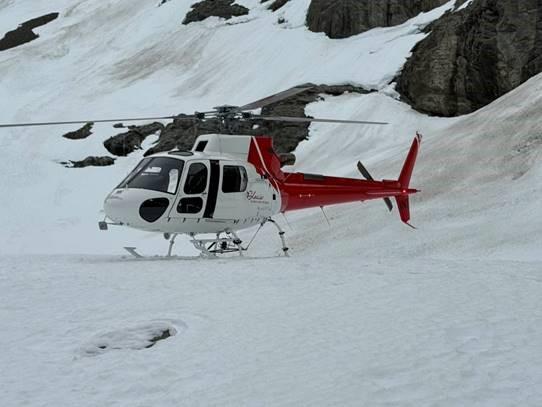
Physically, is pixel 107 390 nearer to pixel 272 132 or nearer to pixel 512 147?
pixel 512 147

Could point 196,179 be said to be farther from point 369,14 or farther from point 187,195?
point 369,14

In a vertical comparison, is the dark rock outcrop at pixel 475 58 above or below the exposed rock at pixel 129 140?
above

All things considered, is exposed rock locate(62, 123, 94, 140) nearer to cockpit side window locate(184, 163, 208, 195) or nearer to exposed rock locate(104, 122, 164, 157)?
exposed rock locate(104, 122, 164, 157)

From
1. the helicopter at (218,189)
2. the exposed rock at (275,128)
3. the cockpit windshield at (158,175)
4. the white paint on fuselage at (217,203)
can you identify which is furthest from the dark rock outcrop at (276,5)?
the cockpit windshield at (158,175)

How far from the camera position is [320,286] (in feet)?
20.6

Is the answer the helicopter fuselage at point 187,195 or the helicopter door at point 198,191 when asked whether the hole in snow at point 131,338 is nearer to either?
the helicopter fuselage at point 187,195

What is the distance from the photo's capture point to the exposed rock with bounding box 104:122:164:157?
28.8m

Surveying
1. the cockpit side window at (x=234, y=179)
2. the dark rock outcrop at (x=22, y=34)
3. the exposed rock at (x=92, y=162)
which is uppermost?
the dark rock outcrop at (x=22, y=34)

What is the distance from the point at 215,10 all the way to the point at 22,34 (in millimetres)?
18636

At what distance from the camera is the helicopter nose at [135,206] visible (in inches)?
364

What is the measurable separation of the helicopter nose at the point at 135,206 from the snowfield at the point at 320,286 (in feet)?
2.89

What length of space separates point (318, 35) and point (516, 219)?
26.9m

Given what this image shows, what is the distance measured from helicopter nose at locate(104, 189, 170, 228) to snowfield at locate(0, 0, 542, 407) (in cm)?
A: 88

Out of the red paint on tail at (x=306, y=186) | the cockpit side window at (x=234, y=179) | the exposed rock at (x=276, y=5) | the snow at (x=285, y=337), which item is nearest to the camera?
the snow at (x=285, y=337)
